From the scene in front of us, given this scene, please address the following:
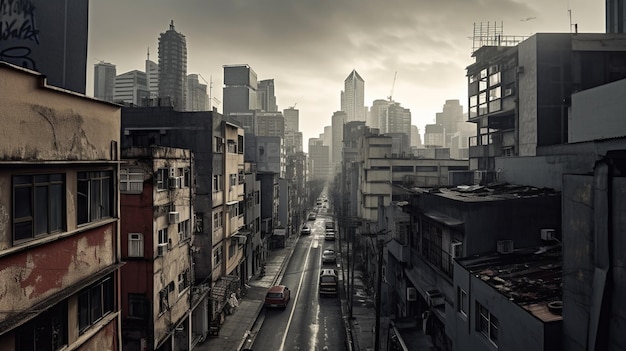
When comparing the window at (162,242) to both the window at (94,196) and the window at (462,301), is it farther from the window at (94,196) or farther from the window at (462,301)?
the window at (462,301)

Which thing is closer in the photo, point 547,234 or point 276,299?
point 547,234

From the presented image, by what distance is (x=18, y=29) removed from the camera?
470 inches

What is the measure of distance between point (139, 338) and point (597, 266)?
66.3 ft

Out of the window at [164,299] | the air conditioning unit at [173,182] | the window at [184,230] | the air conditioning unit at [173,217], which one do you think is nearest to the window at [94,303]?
the window at [164,299]

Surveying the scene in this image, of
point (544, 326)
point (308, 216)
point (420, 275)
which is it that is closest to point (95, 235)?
point (544, 326)

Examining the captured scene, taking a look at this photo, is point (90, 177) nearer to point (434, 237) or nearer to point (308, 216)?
point (434, 237)

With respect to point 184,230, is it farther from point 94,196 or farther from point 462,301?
point 462,301

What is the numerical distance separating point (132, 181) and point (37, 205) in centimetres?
1095

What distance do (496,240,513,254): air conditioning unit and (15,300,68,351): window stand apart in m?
16.3

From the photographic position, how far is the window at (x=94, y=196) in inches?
455

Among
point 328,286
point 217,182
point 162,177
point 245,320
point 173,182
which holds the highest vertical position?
point 162,177

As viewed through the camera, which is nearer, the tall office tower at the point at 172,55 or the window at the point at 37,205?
the window at the point at 37,205

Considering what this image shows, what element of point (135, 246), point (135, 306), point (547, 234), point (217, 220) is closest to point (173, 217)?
point (135, 246)

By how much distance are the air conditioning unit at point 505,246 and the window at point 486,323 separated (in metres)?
3.64
